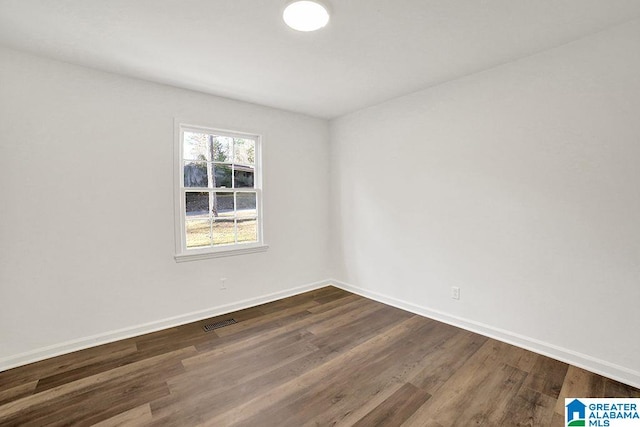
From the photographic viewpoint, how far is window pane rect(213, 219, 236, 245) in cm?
345

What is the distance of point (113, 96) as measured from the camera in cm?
271

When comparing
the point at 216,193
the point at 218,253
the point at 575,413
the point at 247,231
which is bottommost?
the point at 575,413

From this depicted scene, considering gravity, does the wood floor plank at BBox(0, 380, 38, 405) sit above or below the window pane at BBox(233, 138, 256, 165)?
below

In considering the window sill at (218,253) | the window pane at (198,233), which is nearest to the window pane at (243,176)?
the window pane at (198,233)

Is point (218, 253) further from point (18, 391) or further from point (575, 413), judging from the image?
point (575, 413)

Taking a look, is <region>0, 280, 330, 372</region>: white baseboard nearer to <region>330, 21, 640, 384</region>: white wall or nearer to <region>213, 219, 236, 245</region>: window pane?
<region>213, 219, 236, 245</region>: window pane

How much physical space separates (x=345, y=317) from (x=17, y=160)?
338 cm

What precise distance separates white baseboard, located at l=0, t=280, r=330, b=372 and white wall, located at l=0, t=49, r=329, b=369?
0.01 meters

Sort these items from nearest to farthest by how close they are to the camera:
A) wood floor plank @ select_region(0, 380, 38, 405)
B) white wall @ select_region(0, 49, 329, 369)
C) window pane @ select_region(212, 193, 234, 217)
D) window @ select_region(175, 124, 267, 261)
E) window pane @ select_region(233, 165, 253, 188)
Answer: wood floor plank @ select_region(0, 380, 38, 405) → white wall @ select_region(0, 49, 329, 369) → window @ select_region(175, 124, 267, 261) → window pane @ select_region(212, 193, 234, 217) → window pane @ select_region(233, 165, 253, 188)

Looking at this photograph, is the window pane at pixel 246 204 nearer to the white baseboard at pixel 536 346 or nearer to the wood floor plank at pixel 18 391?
the white baseboard at pixel 536 346

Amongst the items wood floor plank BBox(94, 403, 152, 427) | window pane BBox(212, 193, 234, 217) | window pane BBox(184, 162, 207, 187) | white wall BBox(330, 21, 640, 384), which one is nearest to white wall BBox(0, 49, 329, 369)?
window pane BBox(184, 162, 207, 187)

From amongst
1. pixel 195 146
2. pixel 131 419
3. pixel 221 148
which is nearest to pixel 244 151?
pixel 221 148

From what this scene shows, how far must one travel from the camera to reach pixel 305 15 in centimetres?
187

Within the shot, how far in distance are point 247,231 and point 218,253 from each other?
494mm
